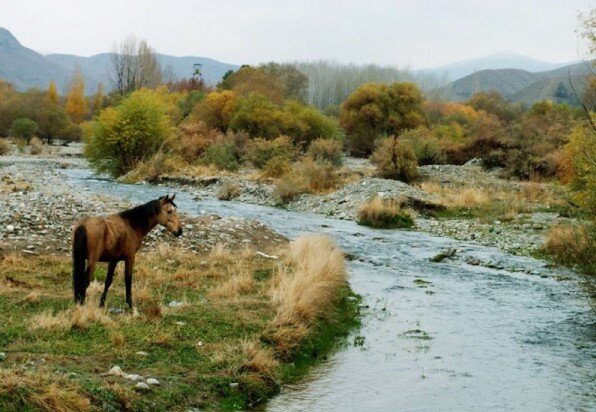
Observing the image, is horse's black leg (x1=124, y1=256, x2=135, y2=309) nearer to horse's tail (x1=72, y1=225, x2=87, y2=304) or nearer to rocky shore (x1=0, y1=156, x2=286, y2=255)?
horse's tail (x1=72, y1=225, x2=87, y2=304)

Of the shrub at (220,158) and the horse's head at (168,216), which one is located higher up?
the horse's head at (168,216)

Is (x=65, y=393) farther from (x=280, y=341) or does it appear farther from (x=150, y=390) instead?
(x=280, y=341)

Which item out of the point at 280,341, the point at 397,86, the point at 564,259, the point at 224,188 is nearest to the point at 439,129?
the point at 397,86

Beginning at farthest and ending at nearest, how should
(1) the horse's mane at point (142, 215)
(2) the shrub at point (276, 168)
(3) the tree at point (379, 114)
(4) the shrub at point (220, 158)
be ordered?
(3) the tree at point (379, 114) → (4) the shrub at point (220, 158) → (2) the shrub at point (276, 168) → (1) the horse's mane at point (142, 215)

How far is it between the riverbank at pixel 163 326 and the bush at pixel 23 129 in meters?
70.8

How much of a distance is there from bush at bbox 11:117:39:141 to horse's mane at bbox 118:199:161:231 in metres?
79.4

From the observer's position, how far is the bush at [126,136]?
51.8m

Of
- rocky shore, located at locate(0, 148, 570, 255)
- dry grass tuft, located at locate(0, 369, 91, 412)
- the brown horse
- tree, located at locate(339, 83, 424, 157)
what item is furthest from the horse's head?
tree, located at locate(339, 83, 424, 157)

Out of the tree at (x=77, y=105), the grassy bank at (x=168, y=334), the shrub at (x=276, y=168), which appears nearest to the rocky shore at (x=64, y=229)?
the grassy bank at (x=168, y=334)

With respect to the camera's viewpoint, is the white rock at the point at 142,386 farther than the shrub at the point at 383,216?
No

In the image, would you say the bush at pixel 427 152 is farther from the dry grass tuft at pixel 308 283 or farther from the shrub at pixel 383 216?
the dry grass tuft at pixel 308 283

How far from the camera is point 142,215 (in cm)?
1220

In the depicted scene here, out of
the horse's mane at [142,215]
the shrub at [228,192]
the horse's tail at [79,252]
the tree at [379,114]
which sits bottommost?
the shrub at [228,192]

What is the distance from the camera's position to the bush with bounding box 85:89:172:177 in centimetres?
A: 5184
